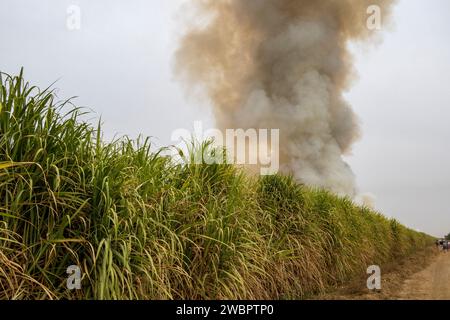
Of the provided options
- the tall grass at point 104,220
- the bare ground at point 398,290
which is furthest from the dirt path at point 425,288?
the tall grass at point 104,220

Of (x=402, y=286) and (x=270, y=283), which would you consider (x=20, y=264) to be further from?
(x=402, y=286)

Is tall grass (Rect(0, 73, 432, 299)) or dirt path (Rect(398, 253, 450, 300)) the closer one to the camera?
tall grass (Rect(0, 73, 432, 299))

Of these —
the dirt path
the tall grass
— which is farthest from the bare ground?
the tall grass

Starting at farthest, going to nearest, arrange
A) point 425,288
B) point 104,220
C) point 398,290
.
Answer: point 425,288 → point 398,290 → point 104,220

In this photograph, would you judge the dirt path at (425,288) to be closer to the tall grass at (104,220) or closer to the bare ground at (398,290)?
the bare ground at (398,290)

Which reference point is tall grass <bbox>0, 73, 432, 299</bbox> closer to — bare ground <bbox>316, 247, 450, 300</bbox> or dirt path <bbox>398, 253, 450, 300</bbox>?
bare ground <bbox>316, 247, 450, 300</bbox>

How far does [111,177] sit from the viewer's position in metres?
3.13

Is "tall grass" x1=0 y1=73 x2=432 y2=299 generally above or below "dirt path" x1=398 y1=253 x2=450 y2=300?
above

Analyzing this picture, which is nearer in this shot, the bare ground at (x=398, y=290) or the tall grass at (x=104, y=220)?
the tall grass at (x=104, y=220)

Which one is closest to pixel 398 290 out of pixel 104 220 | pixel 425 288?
pixel 425 288

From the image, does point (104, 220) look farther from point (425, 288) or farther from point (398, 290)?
point (425, 288)

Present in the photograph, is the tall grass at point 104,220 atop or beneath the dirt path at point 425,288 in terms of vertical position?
atop

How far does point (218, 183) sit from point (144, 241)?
6.13ft

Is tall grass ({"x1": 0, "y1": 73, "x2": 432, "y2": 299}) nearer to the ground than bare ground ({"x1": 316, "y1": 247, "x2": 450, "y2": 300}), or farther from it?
Result: farther from it
